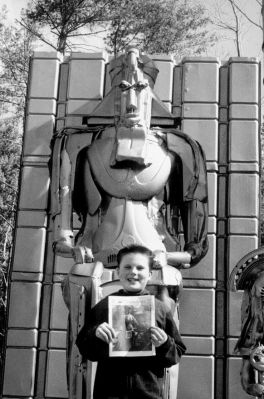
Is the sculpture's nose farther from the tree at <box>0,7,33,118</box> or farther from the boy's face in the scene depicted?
the tree at <box>0,7,33,118</box>

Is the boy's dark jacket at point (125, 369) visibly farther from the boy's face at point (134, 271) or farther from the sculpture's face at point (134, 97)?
the sculpture's face at point (134, 97)

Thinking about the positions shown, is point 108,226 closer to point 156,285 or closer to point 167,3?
point 156,285

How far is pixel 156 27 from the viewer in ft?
40.6

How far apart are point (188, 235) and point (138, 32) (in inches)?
312

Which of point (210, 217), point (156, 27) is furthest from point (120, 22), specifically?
point (210, 217)

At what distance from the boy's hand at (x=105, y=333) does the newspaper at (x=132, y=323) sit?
3 cm

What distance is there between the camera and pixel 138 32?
40.0 feet

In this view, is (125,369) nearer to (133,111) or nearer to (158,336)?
(158,336)

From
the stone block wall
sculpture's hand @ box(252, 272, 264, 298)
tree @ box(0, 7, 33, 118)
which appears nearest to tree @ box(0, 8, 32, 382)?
tree @ box(0, 7, 33, 118)

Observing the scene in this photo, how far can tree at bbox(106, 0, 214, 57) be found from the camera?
12172mm

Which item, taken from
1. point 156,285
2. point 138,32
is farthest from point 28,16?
point 156,285

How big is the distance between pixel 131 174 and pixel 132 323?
1705 millimetres

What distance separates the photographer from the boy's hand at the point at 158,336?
311 centimetres

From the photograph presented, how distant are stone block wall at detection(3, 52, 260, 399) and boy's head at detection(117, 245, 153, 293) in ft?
7.41
